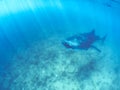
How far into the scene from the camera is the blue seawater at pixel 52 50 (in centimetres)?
721

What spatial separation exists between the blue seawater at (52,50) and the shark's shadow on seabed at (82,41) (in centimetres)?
29

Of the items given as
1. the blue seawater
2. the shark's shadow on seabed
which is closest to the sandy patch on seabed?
the blue seawater

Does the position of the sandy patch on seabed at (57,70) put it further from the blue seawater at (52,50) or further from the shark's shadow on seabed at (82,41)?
the shark's shadow on seabed at (82,41)

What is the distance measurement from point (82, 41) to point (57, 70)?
2.61 metres

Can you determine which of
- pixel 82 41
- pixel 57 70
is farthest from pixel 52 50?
pixel 82 41

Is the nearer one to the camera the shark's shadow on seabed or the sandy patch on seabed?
the sandy patch on seabed

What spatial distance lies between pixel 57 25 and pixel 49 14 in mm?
1912

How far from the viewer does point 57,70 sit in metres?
7.57

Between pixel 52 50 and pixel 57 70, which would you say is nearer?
pixel 57 70

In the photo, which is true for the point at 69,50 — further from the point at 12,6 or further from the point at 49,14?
the point at 12,6

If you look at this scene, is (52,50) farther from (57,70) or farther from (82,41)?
(82,41)

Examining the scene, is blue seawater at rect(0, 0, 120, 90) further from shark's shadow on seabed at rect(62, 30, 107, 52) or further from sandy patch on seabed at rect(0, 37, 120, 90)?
shark's shadow on seabed at rect(62, 30, 107, 52)

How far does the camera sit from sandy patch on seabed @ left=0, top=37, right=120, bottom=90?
6.99 m

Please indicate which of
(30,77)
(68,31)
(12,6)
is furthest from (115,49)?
(12,6)
